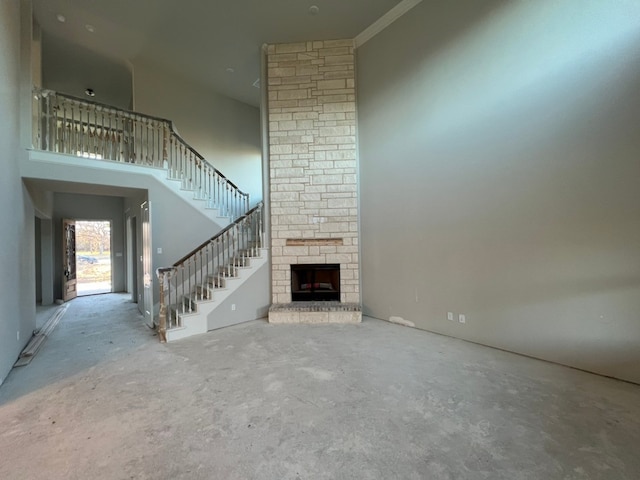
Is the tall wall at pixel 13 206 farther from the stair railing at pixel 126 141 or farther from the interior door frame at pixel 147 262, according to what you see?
the interior door frame at pixel 147 262

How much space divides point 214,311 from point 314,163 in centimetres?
297

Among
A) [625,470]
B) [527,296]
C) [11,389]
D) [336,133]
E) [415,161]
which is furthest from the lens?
[336,133]

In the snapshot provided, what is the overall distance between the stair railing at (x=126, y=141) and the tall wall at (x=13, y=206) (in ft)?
1.28

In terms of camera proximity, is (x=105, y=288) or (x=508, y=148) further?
(x=105, y=288)

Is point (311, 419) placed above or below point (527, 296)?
below

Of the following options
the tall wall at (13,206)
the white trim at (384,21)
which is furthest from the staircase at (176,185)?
the white trim at (384,21)

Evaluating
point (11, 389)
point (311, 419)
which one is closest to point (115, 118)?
point (11, 389)

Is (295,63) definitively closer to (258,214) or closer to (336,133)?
(336,133)

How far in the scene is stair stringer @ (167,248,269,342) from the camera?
13.3 ft

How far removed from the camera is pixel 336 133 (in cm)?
490

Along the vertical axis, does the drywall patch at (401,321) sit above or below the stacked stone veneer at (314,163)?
below

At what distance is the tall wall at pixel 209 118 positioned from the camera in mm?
6156

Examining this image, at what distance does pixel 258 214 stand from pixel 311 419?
152 inches

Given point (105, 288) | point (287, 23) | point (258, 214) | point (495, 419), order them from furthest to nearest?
point (105, 288) < point (258, 214) < point (287, 23) < point (495, 419)
